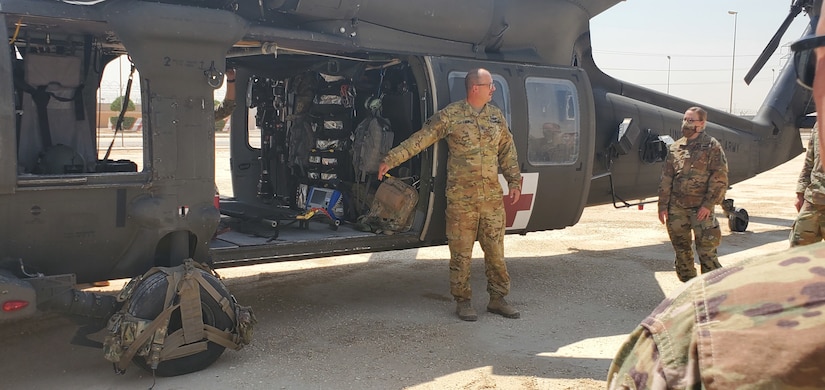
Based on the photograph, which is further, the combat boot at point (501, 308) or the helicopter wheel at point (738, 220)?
the helicopter wheel at point (738, 220)

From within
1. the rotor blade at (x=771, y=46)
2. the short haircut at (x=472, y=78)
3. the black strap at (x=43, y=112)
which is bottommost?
the black strap at (x=43, y=112)

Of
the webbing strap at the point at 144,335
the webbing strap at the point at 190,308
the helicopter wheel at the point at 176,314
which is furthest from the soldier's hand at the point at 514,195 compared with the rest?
the webbing strap at the point at 144,335

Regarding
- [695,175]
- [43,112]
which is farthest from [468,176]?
[43,112]

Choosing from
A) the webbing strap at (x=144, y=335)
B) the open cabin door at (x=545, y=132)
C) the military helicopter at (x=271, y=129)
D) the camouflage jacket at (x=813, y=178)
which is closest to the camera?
the webbing strap at (x=144, y=335)

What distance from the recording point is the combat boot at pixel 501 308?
5.57 meters

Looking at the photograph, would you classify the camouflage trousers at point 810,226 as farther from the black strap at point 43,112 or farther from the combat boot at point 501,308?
the black strap at point 43,112

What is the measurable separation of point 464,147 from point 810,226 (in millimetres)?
2408

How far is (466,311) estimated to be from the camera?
549 centimetres

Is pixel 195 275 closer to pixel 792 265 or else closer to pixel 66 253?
pixel 66 253

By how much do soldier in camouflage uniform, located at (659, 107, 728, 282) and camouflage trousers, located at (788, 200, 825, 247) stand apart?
0.97m

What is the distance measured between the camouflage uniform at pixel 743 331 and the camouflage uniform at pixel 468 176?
14.4 ft

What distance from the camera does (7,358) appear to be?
176 inches

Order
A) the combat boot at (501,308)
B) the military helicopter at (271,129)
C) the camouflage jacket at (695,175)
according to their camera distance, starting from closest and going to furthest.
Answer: the military helicopter at (271,129) → the combat boot at (501,308) → the camouflage jacket at (695,175)

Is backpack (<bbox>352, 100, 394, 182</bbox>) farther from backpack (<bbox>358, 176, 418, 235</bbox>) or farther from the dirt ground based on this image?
the dirt ground
